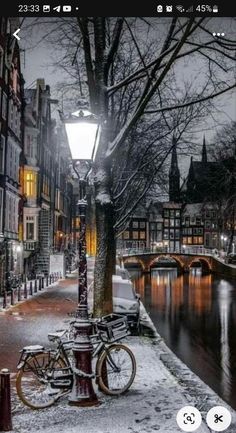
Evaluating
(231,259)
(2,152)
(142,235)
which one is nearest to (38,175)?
(2,152)

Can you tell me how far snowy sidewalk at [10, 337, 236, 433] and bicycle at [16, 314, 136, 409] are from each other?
12 cm

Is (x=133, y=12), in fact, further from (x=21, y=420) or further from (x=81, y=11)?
(x=21, y=420)

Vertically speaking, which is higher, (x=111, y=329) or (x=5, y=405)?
(x=111, y=329)

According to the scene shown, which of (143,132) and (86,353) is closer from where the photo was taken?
(86,353)

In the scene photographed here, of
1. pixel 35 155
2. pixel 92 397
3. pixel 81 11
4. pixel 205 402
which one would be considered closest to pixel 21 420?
pixel 92 397

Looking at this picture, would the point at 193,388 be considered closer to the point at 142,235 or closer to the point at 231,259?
the point at 231,259

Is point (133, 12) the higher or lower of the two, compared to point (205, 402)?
higher

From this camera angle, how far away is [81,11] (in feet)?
15.7

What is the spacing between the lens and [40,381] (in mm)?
6414

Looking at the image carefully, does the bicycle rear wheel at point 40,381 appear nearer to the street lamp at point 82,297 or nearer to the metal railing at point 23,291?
the street lamp at point 82,297

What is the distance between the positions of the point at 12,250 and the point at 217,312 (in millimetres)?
8981

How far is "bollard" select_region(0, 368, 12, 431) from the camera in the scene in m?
5.39

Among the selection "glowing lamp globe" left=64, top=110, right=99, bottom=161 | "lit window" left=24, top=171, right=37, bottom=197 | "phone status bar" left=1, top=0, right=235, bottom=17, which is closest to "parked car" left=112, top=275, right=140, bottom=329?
"glowing lamp globe" left=64, top=110, right=99, bottom=161

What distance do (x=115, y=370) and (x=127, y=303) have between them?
784cm
